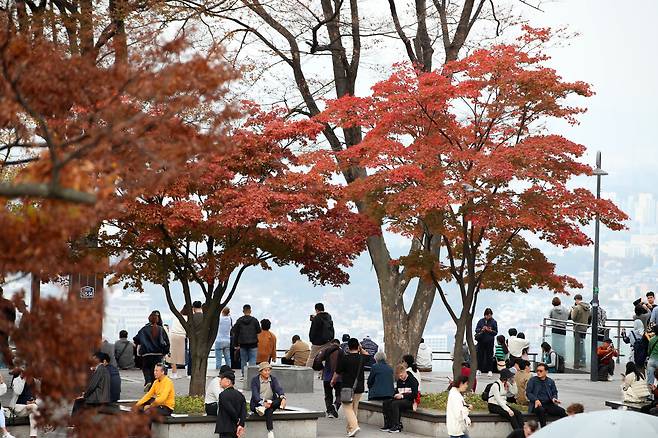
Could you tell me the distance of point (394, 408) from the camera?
902 inches

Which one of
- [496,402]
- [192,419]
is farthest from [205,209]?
[496,402]

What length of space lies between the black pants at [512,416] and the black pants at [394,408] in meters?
1.55

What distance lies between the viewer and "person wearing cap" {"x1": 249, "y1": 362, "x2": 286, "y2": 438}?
69.1 feet

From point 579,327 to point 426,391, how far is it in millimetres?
7478

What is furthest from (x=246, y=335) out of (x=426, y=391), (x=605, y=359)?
(x=605, y=359)

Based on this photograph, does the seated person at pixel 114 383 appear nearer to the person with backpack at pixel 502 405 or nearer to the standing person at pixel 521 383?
the person with backpack at pixel 502 405

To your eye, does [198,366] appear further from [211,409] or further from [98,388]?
[211,409]

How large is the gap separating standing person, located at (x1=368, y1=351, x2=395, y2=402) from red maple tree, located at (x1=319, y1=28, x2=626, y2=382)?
214 centimetres

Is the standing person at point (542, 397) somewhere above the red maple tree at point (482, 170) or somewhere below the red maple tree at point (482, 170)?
below

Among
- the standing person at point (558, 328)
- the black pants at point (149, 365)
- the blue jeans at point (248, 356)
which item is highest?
the standing person at point (558, 328)

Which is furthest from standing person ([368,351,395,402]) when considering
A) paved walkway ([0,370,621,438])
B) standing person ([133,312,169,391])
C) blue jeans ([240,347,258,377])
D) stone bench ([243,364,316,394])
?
blue jeans ([240,347,258,377])

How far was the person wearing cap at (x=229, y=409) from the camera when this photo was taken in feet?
64.1

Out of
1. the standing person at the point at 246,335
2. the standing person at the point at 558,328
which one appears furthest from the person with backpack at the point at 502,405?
the standing person at the point at 558,328

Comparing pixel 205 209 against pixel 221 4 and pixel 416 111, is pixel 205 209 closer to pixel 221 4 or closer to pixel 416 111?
pixel 416 111
